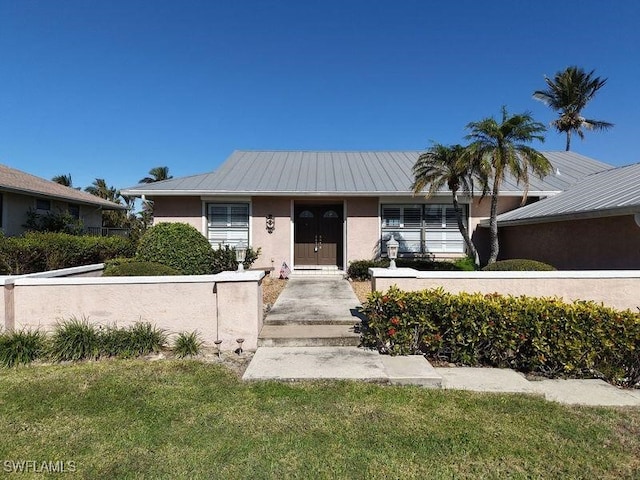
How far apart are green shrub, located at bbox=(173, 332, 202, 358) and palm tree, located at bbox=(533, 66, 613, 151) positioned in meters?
32.1

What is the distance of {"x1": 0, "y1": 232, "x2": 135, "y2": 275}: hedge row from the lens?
9.93m

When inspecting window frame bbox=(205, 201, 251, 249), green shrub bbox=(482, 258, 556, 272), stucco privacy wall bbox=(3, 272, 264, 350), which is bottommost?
stucco privacy wall bbox=(3, 272, 264, 350)

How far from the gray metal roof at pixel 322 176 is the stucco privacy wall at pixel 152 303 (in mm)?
6709

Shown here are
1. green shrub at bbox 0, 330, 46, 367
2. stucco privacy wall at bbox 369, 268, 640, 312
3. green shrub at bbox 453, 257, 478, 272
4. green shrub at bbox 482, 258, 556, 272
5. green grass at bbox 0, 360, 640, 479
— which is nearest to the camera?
green grass at bbox 0, 360, 640, 479

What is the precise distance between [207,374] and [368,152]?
1518cm

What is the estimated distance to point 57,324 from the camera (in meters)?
5.45

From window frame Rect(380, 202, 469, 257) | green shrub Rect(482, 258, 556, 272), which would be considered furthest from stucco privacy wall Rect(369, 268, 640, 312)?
window frame Rect(380, 202, 469, 257)

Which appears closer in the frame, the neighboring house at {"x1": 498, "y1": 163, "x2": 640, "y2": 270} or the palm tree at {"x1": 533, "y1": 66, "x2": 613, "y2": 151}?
the neighboring house at {"x1": 498, "y1": 163, "x2": 640, "y2": 270}

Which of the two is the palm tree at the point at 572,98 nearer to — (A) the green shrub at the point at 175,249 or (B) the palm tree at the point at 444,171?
(B) the palm tree at the point at 444,171

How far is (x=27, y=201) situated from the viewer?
1566 centimetres

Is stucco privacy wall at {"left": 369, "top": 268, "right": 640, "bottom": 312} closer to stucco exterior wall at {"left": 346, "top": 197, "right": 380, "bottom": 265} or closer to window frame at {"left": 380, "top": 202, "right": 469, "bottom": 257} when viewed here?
stucco exterior wall at {"left": 346, "top": 197, "right": 380, "bottom": 265}

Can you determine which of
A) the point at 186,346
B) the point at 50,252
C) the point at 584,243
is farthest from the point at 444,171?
the point at 50,252

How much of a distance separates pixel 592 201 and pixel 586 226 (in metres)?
0.70

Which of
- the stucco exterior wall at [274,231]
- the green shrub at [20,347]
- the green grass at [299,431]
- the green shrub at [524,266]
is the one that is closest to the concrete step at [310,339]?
the green grass at [299,431]
